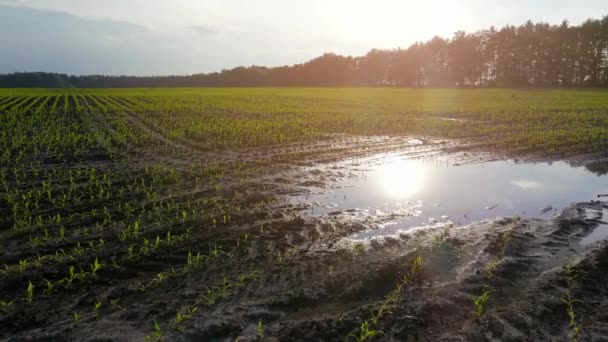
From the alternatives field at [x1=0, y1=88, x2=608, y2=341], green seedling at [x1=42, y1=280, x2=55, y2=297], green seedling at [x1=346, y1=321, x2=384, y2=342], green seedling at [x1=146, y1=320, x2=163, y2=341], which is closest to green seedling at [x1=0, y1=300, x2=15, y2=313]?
field at [x1=0, y1=88, x2=608, y2=341]

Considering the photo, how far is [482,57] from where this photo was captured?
3282 inches

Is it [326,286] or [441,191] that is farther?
[441,191]

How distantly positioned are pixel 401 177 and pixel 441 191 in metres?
1.46

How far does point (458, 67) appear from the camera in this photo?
3438 inches

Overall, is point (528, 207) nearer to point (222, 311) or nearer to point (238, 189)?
point (238, 189)

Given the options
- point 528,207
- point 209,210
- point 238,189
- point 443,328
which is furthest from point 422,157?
point 443,328

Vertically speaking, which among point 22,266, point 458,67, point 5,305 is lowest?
point 5,305

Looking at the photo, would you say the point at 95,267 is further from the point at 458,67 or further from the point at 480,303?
the point at 458,67

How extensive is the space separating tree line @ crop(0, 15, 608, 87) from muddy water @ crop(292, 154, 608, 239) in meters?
66.5

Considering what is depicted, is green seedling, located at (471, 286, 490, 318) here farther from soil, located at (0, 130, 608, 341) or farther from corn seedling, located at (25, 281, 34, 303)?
corn seedling, located at (25, 281, 34, 303)

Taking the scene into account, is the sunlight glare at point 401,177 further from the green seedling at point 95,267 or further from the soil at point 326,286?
the green seedling at point 95,267

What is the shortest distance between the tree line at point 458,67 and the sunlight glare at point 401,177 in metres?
67.6

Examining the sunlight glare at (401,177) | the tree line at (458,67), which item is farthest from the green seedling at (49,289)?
the tree line at (458,67)

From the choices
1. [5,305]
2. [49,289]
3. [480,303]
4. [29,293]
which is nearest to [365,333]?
[480,303]
